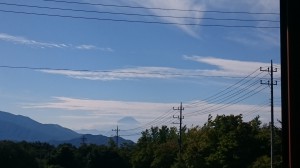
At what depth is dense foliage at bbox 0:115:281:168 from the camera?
51.0m

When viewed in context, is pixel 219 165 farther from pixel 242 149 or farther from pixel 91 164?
Result: pixel 91 164

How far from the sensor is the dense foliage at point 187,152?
5100 centimetres

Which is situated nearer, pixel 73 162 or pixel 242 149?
pixel 242 149

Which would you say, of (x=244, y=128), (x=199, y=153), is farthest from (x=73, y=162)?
(x=244, y=128)

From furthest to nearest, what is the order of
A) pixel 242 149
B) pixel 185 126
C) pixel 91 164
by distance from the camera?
1. pixel 91 164
2. pixel 185 126
3. pixel 242 149

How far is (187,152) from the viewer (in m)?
59.5

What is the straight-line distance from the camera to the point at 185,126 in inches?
3157
